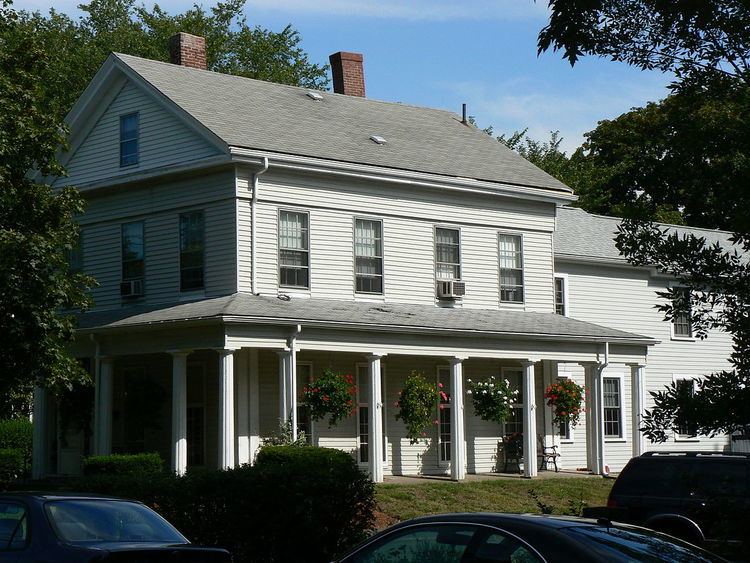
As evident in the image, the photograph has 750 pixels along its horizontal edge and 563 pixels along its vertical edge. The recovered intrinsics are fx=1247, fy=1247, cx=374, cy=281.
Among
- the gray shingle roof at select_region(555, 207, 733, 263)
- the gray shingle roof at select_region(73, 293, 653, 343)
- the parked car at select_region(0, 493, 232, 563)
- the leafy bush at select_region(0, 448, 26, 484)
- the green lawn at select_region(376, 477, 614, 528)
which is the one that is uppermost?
the gray shingle roof at select_region(555, 207, 733, 263)

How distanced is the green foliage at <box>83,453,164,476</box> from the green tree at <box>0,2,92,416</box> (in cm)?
267

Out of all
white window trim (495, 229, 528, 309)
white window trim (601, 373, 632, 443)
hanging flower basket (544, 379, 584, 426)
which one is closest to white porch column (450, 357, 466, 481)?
white window trim (495, 229, 528, 309)

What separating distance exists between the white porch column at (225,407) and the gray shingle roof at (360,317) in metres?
1.02

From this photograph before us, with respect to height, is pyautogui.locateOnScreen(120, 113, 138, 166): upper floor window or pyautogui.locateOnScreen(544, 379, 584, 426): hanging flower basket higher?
pyautogui.locateOnScreen(120, 113, 138, 166): upper floor window

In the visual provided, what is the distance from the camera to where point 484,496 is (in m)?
27.7

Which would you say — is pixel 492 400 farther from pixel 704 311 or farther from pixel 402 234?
pixel 704 311

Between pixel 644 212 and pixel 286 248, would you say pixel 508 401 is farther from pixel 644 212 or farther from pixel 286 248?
pixel 644 212

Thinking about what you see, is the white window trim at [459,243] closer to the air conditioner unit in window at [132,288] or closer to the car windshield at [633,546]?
the air conditioner unit in window at [132,288]

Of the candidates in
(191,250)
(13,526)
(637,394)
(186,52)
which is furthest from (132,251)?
(13,526)

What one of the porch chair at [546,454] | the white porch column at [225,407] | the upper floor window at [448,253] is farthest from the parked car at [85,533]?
the porch chair at [546,454]

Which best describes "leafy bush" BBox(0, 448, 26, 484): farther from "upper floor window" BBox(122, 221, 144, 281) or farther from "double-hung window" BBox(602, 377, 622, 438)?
"double-hung window" BBox(602, 377, 622, 438)

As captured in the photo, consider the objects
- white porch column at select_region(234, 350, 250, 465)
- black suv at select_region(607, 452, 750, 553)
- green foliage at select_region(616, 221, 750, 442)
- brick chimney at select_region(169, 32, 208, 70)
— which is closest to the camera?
green foliage at select_region(616, 221, 750, 442)

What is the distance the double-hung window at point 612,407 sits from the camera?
3647cm

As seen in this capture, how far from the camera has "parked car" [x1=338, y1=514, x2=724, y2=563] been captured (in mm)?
8250
